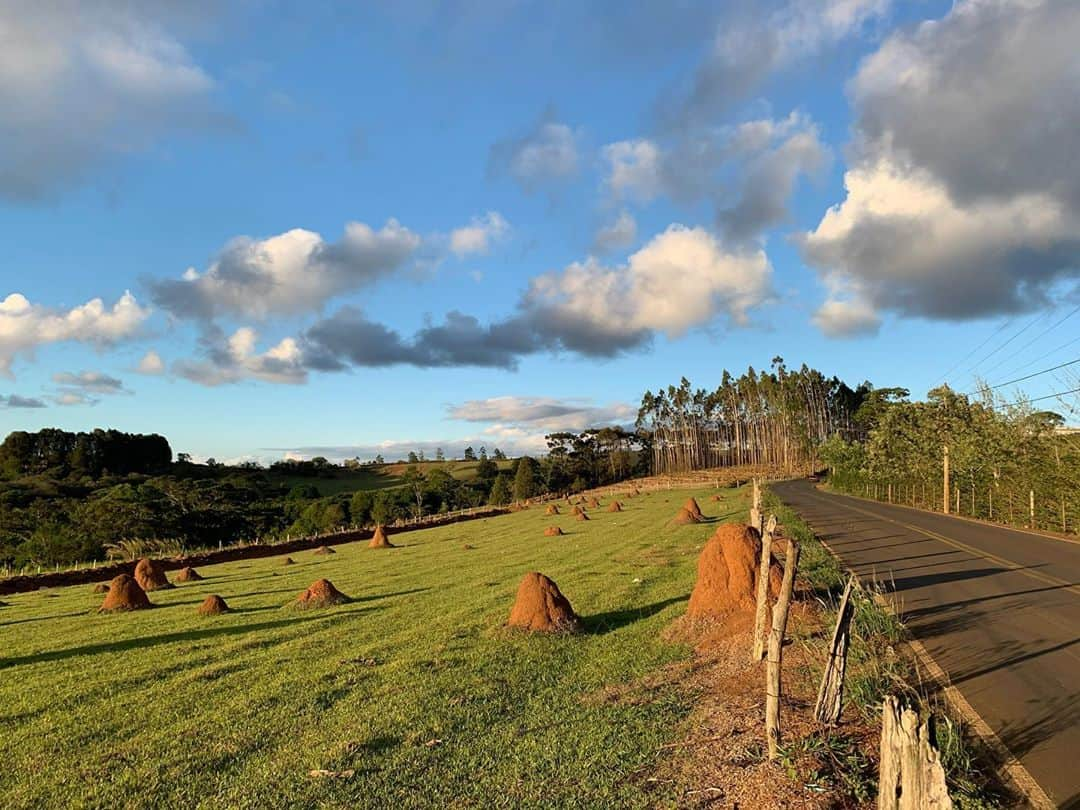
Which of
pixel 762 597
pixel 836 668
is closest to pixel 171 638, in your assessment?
pixel 762 597

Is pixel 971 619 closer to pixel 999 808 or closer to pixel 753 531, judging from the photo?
pixel 753 531

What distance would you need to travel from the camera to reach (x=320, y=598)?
17281mm

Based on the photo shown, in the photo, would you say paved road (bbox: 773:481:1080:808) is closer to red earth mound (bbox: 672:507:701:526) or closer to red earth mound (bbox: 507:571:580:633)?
red earth mound (bbox: 507:571:580:633)

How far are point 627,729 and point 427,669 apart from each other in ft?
13.7

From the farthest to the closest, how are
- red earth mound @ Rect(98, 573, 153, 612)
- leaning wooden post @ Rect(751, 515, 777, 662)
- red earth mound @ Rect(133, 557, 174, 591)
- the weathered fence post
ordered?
red earth mound @ Rect(133, 557, 174, 591) → red earth mound @ Rect(98, 573, 153, 612) → leaning wooden post @ Rect(751, 515, 777, 662) → the weathered fence post

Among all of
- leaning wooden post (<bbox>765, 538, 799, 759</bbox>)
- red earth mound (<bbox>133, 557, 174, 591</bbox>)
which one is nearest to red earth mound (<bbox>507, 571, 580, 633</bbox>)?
leaning wooden post (<bbox>765, 538, 799, 759</bbox>)

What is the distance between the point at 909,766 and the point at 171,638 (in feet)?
49.5

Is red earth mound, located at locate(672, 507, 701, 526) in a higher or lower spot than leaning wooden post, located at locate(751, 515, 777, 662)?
lower

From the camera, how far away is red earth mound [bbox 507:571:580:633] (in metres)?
12.3

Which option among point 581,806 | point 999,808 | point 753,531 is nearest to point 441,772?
point 581,806

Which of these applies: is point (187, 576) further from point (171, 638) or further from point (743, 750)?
point (743, 750)

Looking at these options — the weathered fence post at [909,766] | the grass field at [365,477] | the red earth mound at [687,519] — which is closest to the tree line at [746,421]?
the grass field at [365,477]

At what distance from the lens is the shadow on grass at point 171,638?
1370cm

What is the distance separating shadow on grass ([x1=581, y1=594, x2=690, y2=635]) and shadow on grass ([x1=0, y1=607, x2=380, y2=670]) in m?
6.12
